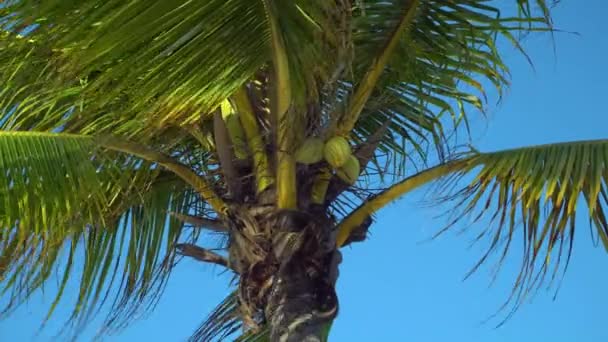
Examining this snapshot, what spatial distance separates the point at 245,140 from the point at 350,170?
51cm

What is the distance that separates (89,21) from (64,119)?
951mm

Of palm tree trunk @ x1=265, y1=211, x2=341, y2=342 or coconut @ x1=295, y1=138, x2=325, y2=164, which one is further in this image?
coconut @ x1=295, y1=138, x2=325, y2=164

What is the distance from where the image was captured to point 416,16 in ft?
13.3

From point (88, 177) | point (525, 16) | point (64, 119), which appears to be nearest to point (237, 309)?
point (88, 177)

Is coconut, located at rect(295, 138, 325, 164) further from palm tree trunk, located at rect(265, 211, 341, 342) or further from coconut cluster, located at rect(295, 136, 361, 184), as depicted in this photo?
palm tree trunk, located at rect(265, 211, 341, 342)

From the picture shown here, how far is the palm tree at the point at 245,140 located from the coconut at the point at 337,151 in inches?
0.4

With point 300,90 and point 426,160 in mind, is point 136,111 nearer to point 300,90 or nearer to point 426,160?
point 300,90

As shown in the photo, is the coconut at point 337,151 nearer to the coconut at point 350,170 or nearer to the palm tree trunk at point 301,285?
the coconut at point 350,170

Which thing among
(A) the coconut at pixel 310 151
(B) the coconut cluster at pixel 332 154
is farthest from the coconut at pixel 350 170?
(A) the coconut at pixel 310 151

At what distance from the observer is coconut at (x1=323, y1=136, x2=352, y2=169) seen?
3.71 meters

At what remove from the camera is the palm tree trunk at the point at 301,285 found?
12.0 ft

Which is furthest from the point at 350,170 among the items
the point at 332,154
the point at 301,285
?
the point at 301,285

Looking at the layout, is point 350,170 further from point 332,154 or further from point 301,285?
point 301,285

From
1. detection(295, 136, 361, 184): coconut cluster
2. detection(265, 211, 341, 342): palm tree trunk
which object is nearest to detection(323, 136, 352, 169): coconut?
detection(295, 136, 361, 184): coconut cluster
